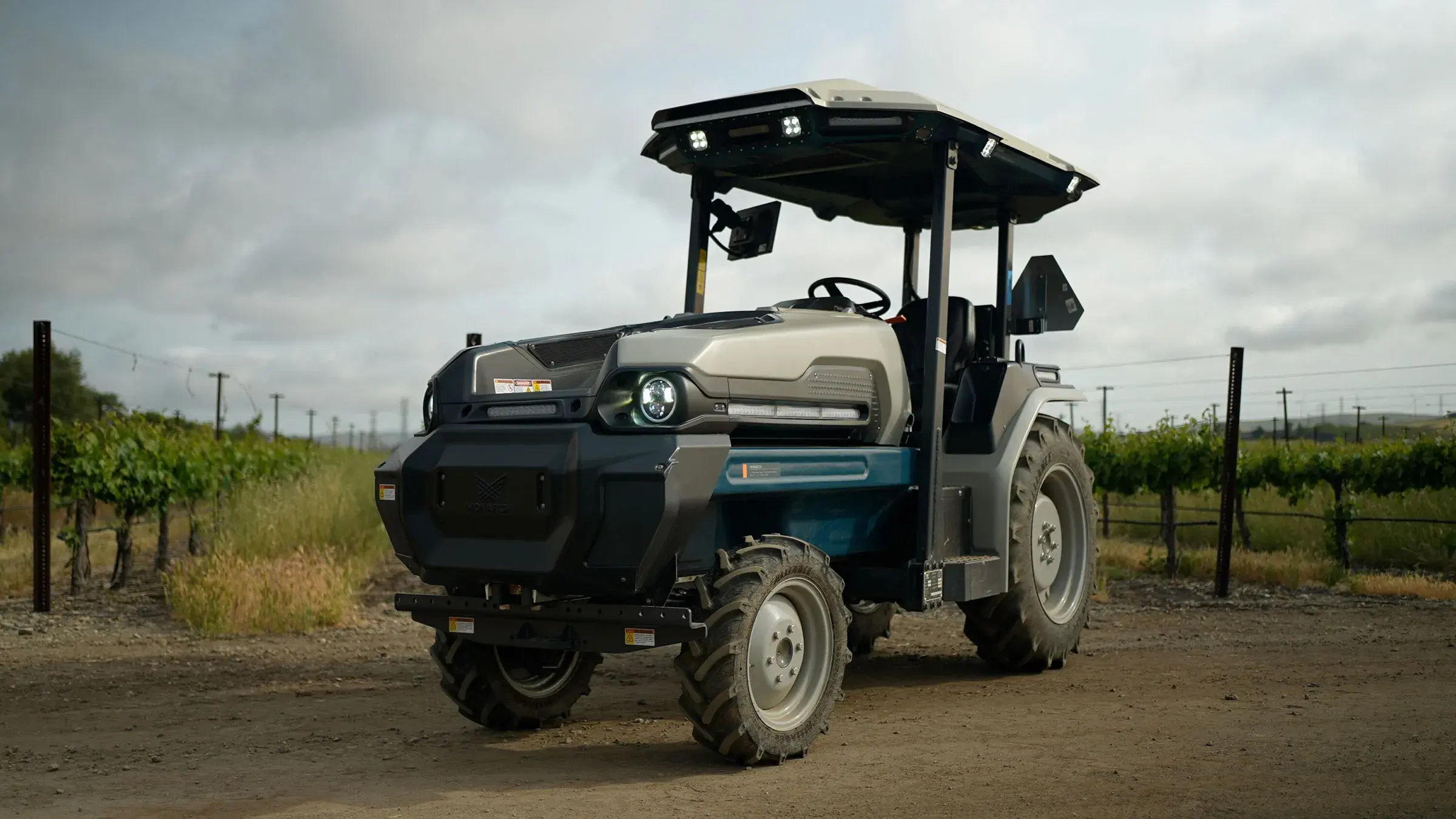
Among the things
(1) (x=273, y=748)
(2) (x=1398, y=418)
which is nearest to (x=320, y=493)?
(1) (x=273, y=748)

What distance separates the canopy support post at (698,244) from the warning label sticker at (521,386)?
67.6 inches

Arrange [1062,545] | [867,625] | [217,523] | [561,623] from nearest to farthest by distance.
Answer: [561,623] < [1062,545] < [867,625] < [217,523]

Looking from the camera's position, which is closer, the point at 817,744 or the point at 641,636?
the point at 641,636

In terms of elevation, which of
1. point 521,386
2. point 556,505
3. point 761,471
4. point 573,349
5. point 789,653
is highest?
point 573,349

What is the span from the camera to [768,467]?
18.4 feet

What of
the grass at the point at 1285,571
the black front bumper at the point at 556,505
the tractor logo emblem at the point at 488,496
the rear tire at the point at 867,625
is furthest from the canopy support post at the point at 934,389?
the grass at the point at 1285,571

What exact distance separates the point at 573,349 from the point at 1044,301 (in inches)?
127

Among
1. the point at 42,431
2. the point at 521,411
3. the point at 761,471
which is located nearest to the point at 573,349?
the point at 521,411

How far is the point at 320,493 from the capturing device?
14.0m

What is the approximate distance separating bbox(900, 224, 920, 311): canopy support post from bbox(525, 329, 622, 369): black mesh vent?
3.05m

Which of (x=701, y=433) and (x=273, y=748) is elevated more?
(x=701, y=433)

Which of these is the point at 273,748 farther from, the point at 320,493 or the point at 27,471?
the point at 27,471

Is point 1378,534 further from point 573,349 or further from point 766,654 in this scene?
point 573,349

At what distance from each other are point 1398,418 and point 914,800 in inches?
1283
